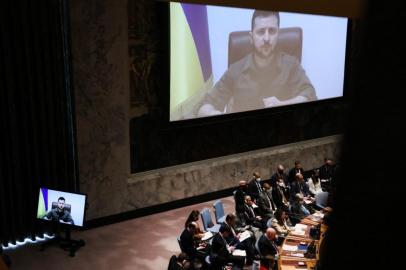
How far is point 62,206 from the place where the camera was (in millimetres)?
8891

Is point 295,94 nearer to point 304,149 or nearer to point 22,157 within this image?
point 304,149

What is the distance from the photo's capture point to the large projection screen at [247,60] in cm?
1086

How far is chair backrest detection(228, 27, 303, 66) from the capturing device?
11.6 meters

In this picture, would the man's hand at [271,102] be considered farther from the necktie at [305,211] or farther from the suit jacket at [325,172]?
the necktie at [305,211]

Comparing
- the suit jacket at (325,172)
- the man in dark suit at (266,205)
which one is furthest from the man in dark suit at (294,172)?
the man in dark suit at (266,205)

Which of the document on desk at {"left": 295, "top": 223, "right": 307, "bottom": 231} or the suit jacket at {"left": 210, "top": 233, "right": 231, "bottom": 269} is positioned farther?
the document on desk at {"left": 295, "top": 223, "right": 307, "bottom": 231}

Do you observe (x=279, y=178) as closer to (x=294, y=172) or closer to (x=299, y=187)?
(x=299, y=187)

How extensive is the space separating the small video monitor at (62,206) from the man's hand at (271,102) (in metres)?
5.34

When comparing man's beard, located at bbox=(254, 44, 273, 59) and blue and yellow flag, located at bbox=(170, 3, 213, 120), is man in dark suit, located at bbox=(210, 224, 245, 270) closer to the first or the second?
blue and yellow flag, located at bbox=(170, 3, 213, 120)

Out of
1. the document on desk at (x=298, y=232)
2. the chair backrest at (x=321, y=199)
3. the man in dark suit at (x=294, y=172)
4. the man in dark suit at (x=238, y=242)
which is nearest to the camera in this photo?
the man in dark suit at (x=238, y=242)

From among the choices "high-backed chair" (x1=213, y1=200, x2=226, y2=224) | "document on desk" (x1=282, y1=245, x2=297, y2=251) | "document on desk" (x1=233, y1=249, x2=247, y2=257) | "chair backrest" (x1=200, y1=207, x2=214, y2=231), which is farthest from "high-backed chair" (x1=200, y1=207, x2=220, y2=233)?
"document on desk" (x1=282, y1=245, x2=297, y2=251)

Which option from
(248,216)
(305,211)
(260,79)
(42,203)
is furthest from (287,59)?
(42,203)

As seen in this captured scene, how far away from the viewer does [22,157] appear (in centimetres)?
930

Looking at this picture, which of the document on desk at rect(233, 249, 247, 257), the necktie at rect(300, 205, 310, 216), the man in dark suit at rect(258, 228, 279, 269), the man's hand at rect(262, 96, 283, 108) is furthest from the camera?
the man's hand at rect(262, 96, 283, 108)
